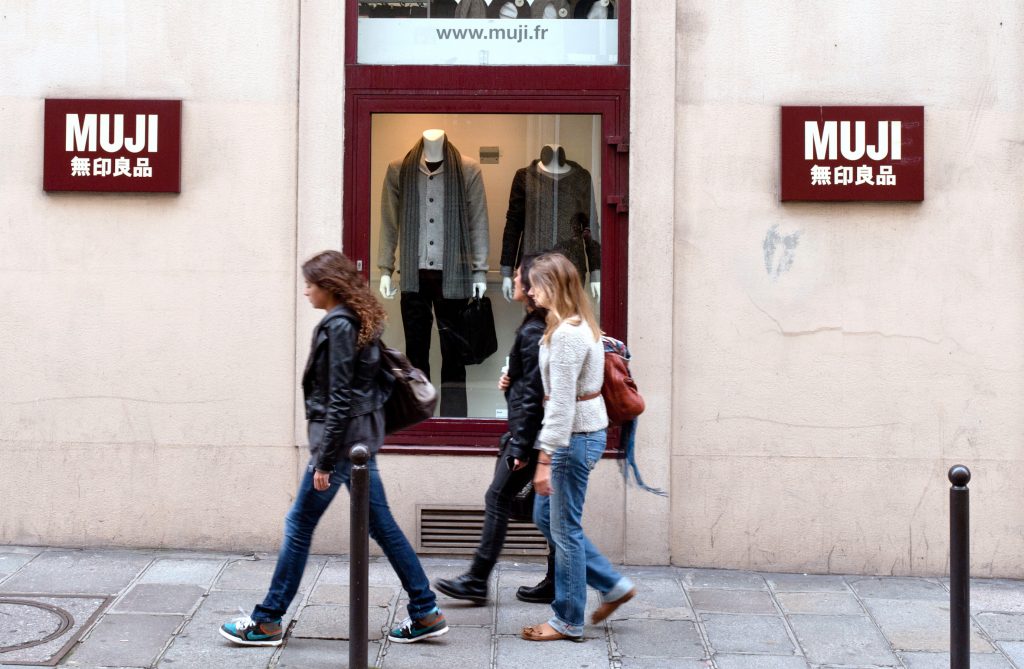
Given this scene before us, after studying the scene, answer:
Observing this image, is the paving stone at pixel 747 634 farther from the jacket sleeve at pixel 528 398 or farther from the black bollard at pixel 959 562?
the jacket sleeve at pixel 528 398

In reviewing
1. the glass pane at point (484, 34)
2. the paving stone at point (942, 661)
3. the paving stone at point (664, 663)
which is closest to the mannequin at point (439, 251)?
the glass pane at point (484, 34)

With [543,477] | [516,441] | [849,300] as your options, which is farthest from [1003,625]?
[516,441]

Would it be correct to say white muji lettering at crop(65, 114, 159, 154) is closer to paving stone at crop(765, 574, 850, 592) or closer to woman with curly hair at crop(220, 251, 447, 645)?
woman with curly hair at crop(220, 251, 447, 645)

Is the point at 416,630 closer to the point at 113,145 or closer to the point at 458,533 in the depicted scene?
the point at 458,533

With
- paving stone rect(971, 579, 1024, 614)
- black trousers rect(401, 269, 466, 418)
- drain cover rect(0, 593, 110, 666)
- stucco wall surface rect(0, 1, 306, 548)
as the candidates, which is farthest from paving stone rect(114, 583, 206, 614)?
paving stone rect(971, 579, 1024, 614)

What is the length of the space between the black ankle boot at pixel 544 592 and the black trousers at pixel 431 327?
1.51m

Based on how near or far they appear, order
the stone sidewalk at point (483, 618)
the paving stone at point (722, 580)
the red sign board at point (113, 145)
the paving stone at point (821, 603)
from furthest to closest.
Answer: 1. the red sign board at point (113, 145)
2. the paving stone at point (722, 580)
3. the paving stone at point (821, 603)
4. the stone sidewalk at point (483, 618)

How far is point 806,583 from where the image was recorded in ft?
23.3

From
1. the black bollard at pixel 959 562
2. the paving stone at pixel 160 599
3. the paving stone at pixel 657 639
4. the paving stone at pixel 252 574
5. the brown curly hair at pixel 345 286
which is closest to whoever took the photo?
the black bollard at pixel 959 562

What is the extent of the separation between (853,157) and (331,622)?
12.6ft

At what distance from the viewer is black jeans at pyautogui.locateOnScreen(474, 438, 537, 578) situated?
6.16m

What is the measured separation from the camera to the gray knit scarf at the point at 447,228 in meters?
7.66

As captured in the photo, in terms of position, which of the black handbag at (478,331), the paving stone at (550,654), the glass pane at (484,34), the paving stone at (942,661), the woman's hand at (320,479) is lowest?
the paving stone at (942,661)

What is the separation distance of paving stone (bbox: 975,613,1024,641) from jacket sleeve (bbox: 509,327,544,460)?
8.20 ft
